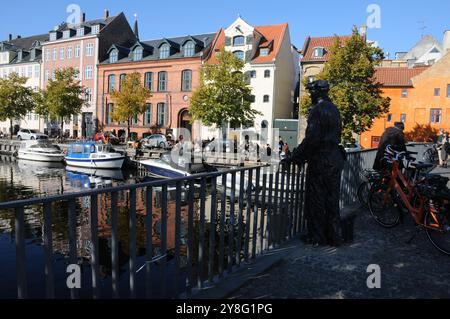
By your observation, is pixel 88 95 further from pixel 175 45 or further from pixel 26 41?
pixel 26 41

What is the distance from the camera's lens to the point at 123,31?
56.5 m

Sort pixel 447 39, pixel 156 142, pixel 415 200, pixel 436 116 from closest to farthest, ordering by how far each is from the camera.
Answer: pixel 415 200 < pixel 156 142 < pixel 436 116 < pixel 447 39

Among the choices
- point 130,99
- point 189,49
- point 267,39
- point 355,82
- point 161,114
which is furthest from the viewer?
point 161,114

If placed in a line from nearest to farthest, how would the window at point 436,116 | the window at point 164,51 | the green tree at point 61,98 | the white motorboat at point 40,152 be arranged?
the white motorboat at point 40,152
the window at point 436,116
the green tree at point 61,98
the window at point 164,51

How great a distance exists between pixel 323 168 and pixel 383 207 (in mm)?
2285

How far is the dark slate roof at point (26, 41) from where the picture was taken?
68338mm

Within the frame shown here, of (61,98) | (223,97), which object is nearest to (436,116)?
(223,97)

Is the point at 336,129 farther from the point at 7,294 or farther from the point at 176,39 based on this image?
the point at 176,39

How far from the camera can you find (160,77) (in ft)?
158

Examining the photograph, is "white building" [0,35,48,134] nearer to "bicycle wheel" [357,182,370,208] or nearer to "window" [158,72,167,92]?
"window" [158,72,167,92]

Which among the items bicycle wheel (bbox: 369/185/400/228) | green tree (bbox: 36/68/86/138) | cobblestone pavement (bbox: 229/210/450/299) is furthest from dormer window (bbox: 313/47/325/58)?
cobblestone pavement (bbox: 229/210/450/299)

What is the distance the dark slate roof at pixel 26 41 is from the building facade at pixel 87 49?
1261 cm

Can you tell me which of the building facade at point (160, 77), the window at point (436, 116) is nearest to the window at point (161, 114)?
the building facade at point (160, 77)

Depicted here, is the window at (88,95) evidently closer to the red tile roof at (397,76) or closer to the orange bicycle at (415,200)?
the red tile roof at (397,76)
